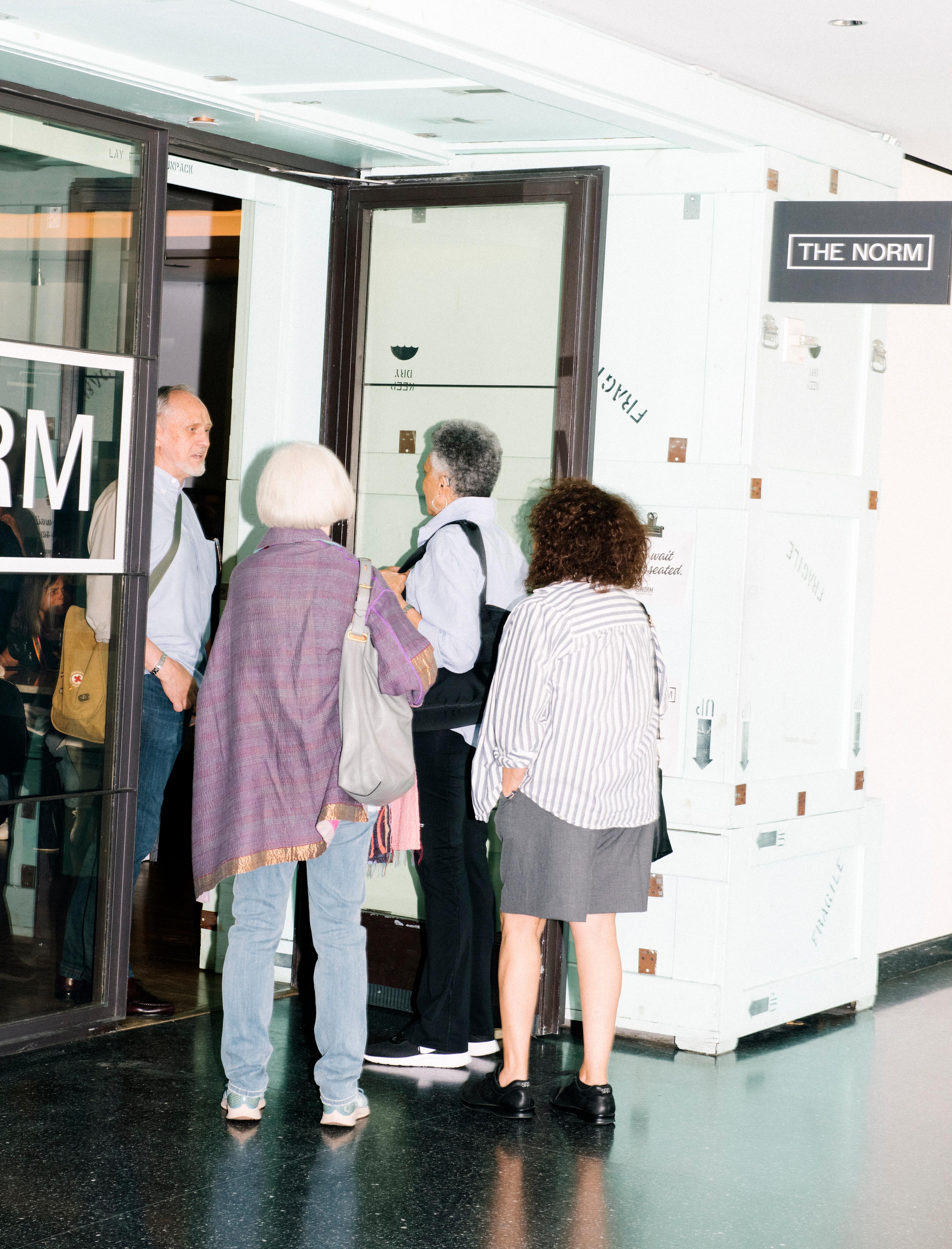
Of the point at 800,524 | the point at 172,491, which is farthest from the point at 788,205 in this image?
the point at 172,491

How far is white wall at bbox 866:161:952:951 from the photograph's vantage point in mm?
5789

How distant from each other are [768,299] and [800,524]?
734mm

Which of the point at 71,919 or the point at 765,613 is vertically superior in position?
the point at 765,613

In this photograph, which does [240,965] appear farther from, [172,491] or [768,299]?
[768,299]

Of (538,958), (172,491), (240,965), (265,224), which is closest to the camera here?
(240,965)

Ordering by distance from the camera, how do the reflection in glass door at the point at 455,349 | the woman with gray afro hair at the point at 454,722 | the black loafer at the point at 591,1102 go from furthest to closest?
the reflection in glass door at the point at 455,349, the woman with gray afro hair at the point at 454,722, the black loafer at the point at 591,1102

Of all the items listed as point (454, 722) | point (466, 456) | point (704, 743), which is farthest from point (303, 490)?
point (704, 743)

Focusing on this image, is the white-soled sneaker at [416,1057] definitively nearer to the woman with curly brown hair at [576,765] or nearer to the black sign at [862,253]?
the woman with curly brown hair at [576,765]

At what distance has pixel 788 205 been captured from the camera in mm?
4750

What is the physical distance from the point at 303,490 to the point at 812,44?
1850mm

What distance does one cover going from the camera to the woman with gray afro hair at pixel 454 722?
4.43 meters

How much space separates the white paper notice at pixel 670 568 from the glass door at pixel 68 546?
1529 mm

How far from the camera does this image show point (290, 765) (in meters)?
3.84

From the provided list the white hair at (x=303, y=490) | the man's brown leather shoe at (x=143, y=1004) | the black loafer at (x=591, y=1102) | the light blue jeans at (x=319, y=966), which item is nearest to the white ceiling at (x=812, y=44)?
the white hair at (x=303, y=490)
